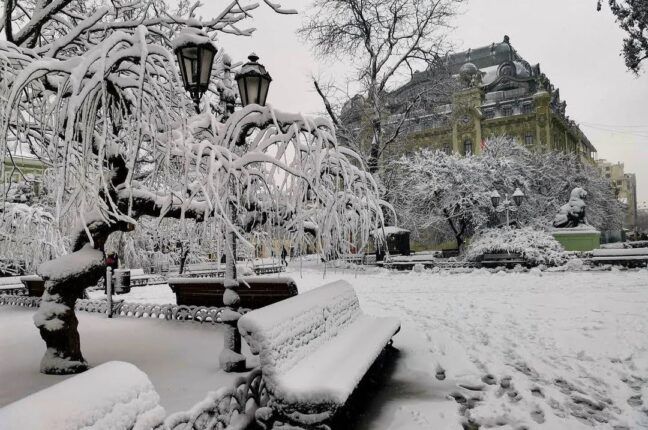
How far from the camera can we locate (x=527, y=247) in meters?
19.6

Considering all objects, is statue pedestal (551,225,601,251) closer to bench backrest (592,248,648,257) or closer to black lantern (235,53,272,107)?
bench backrest (592,248,648,257)

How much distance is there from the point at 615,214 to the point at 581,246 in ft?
90.8

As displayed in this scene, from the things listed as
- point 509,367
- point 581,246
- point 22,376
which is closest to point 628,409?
point 509,367

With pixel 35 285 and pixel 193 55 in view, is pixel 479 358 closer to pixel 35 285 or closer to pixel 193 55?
pixel 193 55

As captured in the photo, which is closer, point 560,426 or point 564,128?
point 560,426

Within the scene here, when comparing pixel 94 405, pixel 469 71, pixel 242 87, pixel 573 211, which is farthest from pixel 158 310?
pixel 469 71

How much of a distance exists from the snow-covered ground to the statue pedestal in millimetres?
11133

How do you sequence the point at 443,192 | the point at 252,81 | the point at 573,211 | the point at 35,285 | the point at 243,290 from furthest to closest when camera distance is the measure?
the point at 443,192
the point at 573,211
the point at 35,285
the point at 243,290
the point at 252,81

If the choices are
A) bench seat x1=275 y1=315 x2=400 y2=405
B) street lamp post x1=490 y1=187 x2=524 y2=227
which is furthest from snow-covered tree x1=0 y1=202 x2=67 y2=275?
street lamp post x1=490 y1=187 x2=524 y2=227

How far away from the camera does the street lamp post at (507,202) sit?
Answer: 2273cm

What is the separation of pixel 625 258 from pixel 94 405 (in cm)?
2040

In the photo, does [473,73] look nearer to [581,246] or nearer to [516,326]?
[581,246]

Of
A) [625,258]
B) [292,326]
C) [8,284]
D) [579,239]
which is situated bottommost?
[8,284]

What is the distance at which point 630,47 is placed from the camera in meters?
16.2
